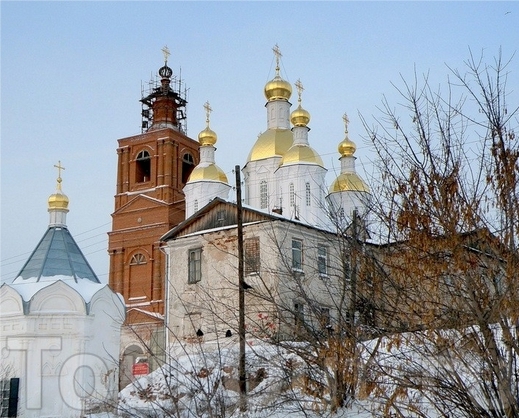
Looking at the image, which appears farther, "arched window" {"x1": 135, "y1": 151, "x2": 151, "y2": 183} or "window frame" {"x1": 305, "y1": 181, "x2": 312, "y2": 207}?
"arched window" {"x1": 135, "y1": 151, "x2": 151, "y2": 183}

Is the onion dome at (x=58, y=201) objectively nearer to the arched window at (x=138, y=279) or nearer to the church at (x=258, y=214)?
the church at (x=258, y=214)

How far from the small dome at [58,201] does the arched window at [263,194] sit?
14.7 m

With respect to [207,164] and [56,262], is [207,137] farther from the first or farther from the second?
[56,262]

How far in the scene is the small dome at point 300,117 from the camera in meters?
38.0

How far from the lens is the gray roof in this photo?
22344 mm

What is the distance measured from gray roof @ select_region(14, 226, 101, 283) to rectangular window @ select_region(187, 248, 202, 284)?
4.80 m

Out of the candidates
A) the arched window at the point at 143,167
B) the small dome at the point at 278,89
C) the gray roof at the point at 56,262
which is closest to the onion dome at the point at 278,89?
the small dome at the point at 278,89

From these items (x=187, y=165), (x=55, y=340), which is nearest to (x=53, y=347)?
(x=55, y=340)

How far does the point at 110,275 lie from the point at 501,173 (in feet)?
124

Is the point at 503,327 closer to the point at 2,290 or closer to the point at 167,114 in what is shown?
the point at 2,290

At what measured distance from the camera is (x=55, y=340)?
822 inches

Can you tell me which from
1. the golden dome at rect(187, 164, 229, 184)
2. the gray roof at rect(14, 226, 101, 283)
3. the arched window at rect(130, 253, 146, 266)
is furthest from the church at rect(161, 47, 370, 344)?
the arched window at rect(130, 253, 146, 266)

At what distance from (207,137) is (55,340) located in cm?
2179

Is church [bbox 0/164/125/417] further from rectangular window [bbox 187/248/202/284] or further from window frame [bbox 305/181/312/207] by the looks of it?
window frame [bbox 305/181/312/207]
